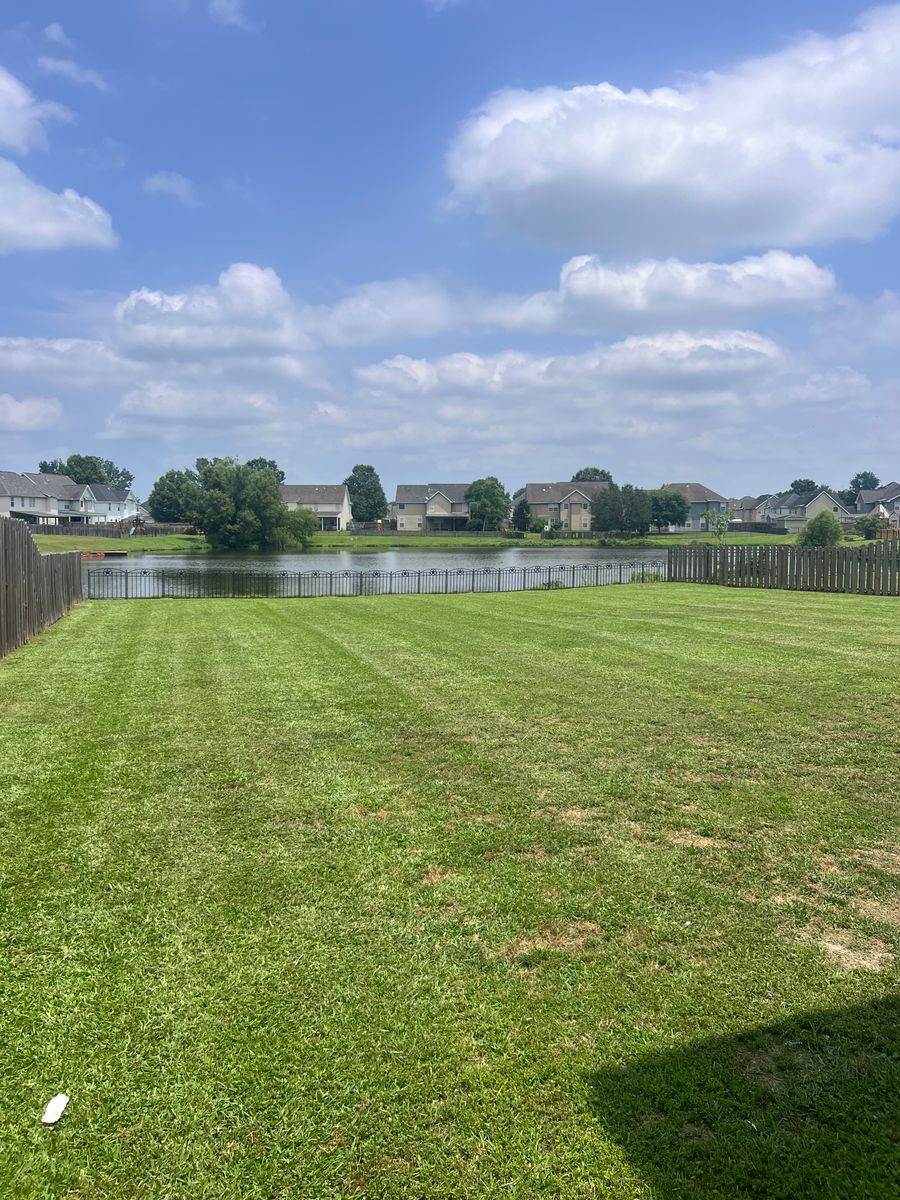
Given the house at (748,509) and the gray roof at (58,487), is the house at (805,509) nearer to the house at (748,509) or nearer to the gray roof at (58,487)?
the house at (748,509)

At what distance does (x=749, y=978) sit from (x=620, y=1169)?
1.14 metres

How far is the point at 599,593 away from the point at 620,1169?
68.3 feet

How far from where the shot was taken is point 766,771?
5453 millimetres

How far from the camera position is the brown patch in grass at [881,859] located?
156 inches

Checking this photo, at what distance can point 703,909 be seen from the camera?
360 centimetres

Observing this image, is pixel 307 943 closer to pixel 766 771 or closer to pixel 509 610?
pixel 766 771

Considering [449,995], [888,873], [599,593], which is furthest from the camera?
[599,593]

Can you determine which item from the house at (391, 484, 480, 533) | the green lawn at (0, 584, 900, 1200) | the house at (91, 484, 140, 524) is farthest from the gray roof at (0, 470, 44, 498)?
the green lawn at (0, 584, 900, 1200)

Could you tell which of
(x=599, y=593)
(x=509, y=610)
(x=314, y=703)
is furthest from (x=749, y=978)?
(x=599, y=593)

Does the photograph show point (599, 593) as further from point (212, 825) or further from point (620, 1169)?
point (620, 1169)

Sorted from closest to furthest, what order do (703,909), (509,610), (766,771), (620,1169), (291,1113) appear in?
(620,1169)
(291,1113)
(703,909)
(766,771)
(509,610)

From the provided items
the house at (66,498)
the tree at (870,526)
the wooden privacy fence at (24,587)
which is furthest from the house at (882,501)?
the wooden privacy fence at (24,587)

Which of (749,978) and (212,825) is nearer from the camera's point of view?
(749,978)

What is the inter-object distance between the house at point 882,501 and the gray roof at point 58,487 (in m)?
111
